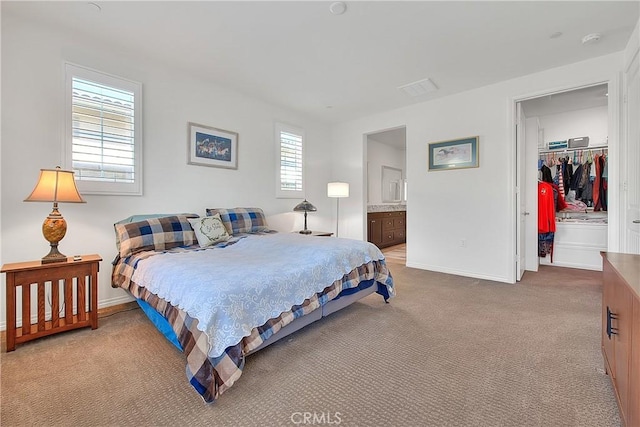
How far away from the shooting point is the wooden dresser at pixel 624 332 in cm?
103

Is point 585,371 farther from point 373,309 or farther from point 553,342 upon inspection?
point 373,309

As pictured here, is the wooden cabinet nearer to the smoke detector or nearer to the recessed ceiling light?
the smoke detector

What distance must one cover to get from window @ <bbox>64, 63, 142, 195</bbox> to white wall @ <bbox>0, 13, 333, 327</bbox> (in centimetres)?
8

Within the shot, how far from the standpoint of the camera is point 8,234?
7.52 feet

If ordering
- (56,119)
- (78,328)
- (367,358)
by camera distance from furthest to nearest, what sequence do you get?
(56,119)
(78,328)
(367,358)

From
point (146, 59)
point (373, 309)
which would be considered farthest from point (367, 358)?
point (146, 59)

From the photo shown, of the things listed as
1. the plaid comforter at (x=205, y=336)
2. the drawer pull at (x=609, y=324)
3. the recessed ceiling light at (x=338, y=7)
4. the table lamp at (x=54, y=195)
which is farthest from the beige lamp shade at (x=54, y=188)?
the drawer pull at (x=609, y=324)

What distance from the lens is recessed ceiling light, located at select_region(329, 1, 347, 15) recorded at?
7.15 ft

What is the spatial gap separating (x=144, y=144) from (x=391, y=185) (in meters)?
5.73

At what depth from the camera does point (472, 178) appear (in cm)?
393

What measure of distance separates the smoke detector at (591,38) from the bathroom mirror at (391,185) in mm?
4434

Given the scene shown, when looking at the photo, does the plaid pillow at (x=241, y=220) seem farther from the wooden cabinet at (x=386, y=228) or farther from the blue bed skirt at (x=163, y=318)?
the wooden cabinet at (x=386, y=228)

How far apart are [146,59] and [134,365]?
9.79ft

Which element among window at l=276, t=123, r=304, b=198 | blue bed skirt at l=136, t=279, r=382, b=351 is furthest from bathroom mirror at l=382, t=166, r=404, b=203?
blue bed skirt at l=136, t=279, r=382, b=351
